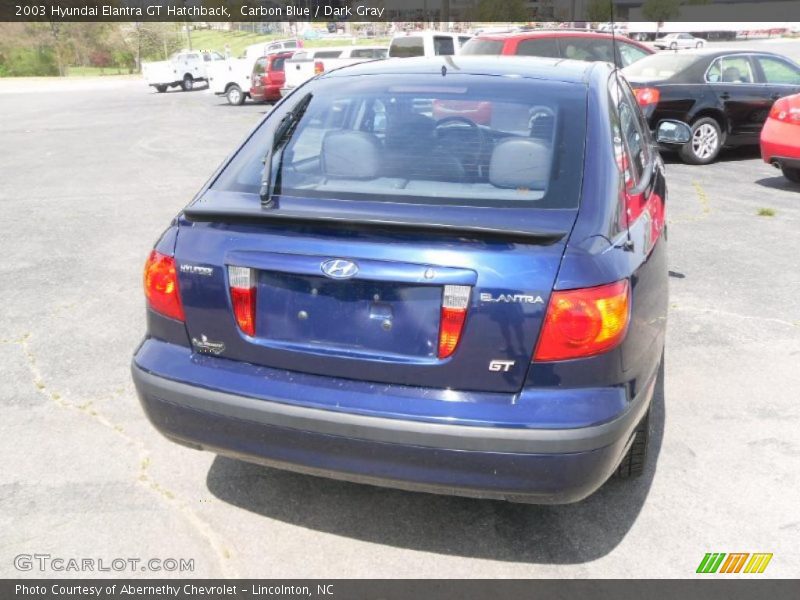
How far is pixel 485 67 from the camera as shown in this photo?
348 centimetres

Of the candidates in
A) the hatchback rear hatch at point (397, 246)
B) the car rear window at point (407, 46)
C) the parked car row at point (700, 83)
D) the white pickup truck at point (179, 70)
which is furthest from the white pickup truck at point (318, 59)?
the hatchback rear hatch at point (397, 246)

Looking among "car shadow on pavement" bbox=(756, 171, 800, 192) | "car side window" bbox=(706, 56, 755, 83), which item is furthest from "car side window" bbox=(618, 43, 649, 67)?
"car shadow on pavement" bbox=(756, 171, 800, 192)

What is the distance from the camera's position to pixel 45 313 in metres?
5.25

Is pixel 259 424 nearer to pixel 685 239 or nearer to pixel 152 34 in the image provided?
pixel 685 239

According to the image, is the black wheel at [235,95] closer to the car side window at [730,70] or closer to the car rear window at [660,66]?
the car rear window at [660,66]

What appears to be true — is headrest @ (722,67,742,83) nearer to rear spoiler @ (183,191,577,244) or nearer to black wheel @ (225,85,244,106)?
rear spoiler @ (183,191,577,244)

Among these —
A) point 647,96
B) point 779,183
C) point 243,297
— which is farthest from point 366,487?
point 647,96

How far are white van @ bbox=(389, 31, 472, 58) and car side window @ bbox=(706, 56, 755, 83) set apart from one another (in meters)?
8.79

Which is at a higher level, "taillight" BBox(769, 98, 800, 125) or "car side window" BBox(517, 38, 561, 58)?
"car side window" BBox(517, 38, 561, 58)

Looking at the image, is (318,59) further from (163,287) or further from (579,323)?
(579,323)

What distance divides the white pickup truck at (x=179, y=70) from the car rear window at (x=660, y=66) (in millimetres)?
23991

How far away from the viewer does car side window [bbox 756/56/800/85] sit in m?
11.1

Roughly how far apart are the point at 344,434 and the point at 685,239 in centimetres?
533

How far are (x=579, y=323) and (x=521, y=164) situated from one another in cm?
73
